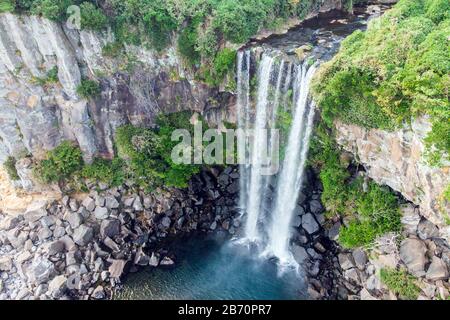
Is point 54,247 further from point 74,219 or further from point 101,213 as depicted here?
point 101,213

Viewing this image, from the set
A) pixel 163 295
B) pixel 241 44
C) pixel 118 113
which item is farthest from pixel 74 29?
pixel 163 295

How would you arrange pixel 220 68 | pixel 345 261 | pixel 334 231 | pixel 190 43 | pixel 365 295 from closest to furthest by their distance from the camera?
pixel 365 295
pixel 345 261
pixel 334 231
pixel 220 68
pixel 190 43

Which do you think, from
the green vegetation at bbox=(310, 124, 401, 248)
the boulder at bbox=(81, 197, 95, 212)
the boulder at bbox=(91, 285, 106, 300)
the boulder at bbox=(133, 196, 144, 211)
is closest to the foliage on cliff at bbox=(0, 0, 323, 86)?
the green vegetation at bbox=(310, 124, 401, 248)

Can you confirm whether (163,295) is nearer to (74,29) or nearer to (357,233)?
(357,233)

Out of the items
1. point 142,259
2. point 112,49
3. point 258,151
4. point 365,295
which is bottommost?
point 142,259

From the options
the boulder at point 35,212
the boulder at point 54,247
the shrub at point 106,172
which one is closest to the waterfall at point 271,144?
the shrub at point 106,172

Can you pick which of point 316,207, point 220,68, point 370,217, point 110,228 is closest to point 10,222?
point 110,228
